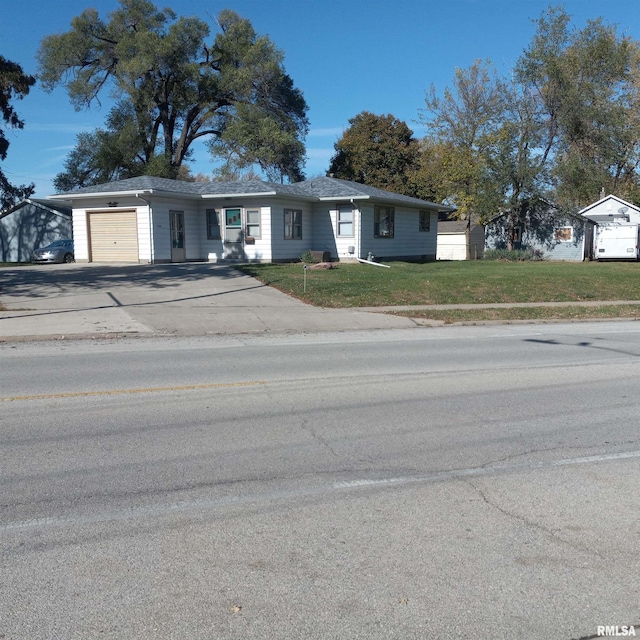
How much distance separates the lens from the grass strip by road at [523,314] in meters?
15.9

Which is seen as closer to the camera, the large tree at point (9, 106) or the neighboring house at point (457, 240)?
the large tree at point (9, 106)

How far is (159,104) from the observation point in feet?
144

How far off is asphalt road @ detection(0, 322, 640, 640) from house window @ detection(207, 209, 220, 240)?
2041 centimetres

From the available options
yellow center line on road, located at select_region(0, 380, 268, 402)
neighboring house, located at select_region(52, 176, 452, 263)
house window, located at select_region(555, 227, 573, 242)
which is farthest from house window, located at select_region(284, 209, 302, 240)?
house window, located at select_region(555, 227, 573, 242)

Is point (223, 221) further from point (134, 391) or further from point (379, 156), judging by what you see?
point (379, 156)

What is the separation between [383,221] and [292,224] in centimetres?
519

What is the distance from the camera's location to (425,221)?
36.5 meters

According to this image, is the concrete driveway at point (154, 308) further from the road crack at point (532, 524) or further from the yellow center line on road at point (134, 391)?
the road crack at point (532, 524)

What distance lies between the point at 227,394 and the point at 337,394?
53.0 inches

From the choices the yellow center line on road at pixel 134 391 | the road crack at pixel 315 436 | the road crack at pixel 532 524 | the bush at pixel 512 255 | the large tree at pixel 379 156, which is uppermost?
the large tree at pixel 379 156

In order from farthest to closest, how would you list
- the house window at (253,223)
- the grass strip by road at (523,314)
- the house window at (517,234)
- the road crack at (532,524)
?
the house window at (517,234) → the house window at (253,223) → the grass strip by road at (523,314) → the road crack at (532,524)

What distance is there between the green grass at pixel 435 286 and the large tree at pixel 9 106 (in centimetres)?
1281

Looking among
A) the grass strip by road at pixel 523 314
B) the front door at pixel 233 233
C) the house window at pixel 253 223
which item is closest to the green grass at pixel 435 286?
the grass strip by road at pixel 523 314

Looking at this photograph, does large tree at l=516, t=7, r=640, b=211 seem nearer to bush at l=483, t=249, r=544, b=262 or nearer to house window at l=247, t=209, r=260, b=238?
bush at l=483, t=249, r=544, b=262
